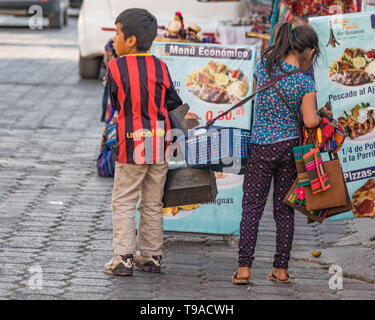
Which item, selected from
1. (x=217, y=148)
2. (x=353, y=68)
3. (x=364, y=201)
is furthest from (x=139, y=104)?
(x=364, y=201)

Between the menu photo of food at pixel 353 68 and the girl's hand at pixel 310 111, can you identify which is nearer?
the girl's hand at pixel 310 111

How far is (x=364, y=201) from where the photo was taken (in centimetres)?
577

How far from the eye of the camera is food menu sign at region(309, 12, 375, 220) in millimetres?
5605

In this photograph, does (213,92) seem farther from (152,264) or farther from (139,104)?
(152,264)

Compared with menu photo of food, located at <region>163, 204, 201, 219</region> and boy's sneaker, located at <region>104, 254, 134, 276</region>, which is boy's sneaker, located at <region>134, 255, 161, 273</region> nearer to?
boy's sneaker, located at <region>104, 254, 134, 276</region>

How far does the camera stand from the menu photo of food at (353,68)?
223 inches

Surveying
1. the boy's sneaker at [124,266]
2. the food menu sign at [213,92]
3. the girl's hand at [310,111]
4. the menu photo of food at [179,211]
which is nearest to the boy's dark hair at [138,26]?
the food menu sign at [213,92]

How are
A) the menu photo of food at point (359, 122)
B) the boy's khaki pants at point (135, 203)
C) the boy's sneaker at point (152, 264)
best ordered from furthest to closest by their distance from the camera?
the menu photo of food at point (359, 122) < the boy's sneaker at point (152, 264) < the boy's khaki pants at point (135, 203)

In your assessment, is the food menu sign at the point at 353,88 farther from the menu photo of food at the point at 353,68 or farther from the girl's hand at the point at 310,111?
the girl's hand at the point at 310,111

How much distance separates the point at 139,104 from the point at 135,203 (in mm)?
631

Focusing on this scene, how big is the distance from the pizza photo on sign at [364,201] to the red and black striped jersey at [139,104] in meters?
1.52
